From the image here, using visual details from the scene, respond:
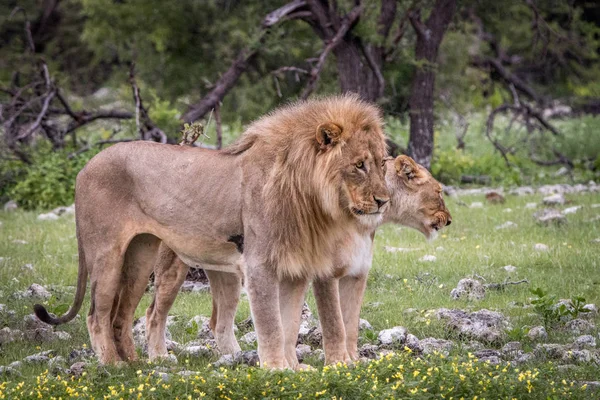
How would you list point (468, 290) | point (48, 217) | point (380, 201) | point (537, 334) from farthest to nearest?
point (48, 217), point (468, 290), point (537, 334), point (380, 201)

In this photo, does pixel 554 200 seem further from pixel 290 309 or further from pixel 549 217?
pixel 290 309

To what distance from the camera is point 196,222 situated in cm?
660

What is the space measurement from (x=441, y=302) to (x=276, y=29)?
7289 millimetres

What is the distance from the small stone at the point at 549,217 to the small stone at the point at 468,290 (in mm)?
3383

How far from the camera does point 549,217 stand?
11984 mm

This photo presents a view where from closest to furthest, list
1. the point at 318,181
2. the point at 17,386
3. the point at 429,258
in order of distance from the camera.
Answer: the point at 17,386 → the point at 318,181 → the point at 429,258

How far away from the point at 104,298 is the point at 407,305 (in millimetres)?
2746

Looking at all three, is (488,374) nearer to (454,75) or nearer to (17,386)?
(17,386)

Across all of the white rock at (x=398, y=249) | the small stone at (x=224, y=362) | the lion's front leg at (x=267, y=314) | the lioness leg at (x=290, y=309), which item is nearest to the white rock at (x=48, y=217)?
the white rock at (x=398, y=249)

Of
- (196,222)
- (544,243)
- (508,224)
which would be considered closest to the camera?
(196,222)

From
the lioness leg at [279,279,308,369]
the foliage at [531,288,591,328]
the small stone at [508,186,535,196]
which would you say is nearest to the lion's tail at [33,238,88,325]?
the lioness leg at [279,279,308,369]

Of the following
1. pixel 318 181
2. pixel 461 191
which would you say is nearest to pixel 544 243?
pixel 461 191

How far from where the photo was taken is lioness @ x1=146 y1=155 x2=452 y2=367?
6496 millimetres

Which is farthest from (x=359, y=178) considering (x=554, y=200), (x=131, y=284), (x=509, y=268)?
(x=554, y=200)
